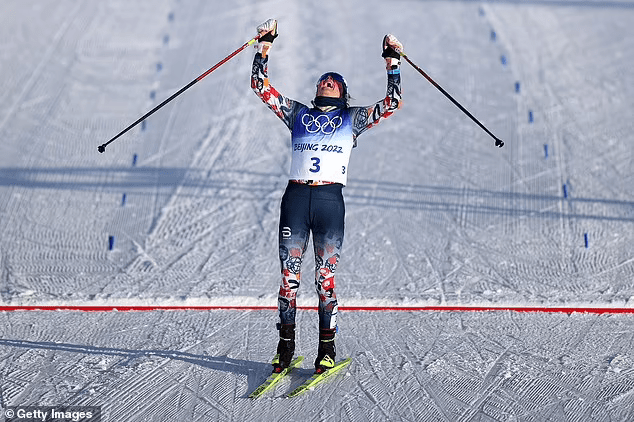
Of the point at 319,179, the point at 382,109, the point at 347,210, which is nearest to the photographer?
the point at 319,179

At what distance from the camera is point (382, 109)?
19.7 ft

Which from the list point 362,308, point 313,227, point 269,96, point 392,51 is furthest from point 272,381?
point 392,51

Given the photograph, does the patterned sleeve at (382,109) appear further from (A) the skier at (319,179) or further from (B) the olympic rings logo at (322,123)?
(B) the olympic rings logo at (322,123)

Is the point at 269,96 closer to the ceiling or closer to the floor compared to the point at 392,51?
closer to the floor

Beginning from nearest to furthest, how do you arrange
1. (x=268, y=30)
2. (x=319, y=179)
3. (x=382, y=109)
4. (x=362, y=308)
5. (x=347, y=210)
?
(x=319, y=179), (x=382, y=109), (x=268, y=30), (x=362, y=308), (x=347, y=210)

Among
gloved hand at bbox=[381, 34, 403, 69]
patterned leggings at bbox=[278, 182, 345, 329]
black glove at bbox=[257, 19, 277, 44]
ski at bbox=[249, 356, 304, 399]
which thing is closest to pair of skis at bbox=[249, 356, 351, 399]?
ski at bbox=[249, 356, 304, 399]

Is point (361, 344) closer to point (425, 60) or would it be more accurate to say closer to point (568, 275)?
point (568, 275)

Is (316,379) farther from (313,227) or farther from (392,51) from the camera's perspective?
(392,51)

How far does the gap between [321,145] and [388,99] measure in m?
0.54

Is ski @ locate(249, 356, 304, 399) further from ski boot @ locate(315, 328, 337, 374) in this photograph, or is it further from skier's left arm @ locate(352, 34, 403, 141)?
skier's left arm @ locate(352, 34, 403, 141)

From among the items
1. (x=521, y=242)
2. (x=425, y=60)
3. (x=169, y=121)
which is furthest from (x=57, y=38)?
(x=521, y=242)

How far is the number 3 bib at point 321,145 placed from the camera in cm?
593

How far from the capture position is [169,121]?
11.8 meters

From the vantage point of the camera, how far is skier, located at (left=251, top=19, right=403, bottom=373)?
19.4ft
